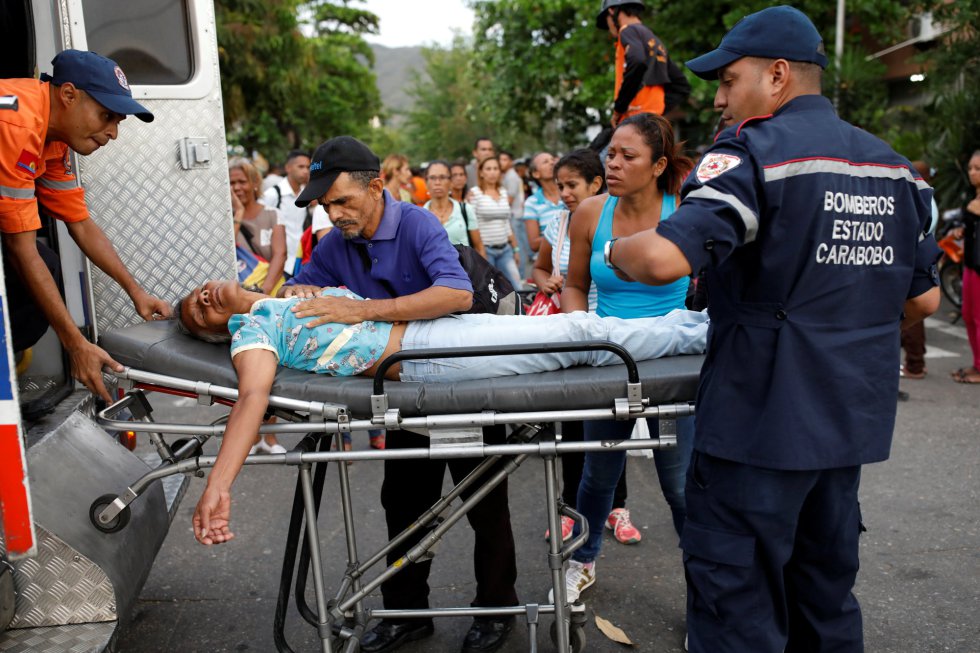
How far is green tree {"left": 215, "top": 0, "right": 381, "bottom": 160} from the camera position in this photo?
58.1 feet

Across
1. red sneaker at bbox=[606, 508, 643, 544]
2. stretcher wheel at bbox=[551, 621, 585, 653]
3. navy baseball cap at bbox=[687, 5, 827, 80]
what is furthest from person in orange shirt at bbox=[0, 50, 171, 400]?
red sneaker at bbox=[606, 508, 643, 544]

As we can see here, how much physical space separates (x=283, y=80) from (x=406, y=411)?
58.3 feet

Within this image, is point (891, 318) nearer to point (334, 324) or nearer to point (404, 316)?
point (404, 316)

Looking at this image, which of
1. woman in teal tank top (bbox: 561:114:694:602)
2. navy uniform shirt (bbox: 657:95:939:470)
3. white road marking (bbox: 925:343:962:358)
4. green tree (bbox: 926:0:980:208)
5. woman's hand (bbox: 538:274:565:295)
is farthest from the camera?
green tree (bbox: 926:0:980:208)

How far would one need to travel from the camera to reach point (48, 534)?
2.70m

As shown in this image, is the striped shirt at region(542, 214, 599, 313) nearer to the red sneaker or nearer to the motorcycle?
the red sneaker

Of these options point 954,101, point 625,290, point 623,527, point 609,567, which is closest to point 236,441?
→ point 625,290

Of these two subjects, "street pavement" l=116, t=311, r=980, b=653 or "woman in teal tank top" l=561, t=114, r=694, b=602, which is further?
"street pavement" l=116, t=311, r=980, b=653

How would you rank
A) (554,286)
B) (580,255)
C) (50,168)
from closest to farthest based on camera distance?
(50,168) < (580,255) < (554,286)

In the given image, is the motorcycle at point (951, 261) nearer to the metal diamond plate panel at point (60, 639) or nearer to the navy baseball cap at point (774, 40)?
the navy baseball cap at point (774, 40)

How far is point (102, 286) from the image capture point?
3.89 metres

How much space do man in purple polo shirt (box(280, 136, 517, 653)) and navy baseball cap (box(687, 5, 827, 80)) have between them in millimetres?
1198

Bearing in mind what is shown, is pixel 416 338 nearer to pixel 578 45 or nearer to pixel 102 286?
pixel 102 286

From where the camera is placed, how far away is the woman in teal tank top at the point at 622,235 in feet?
11.5
